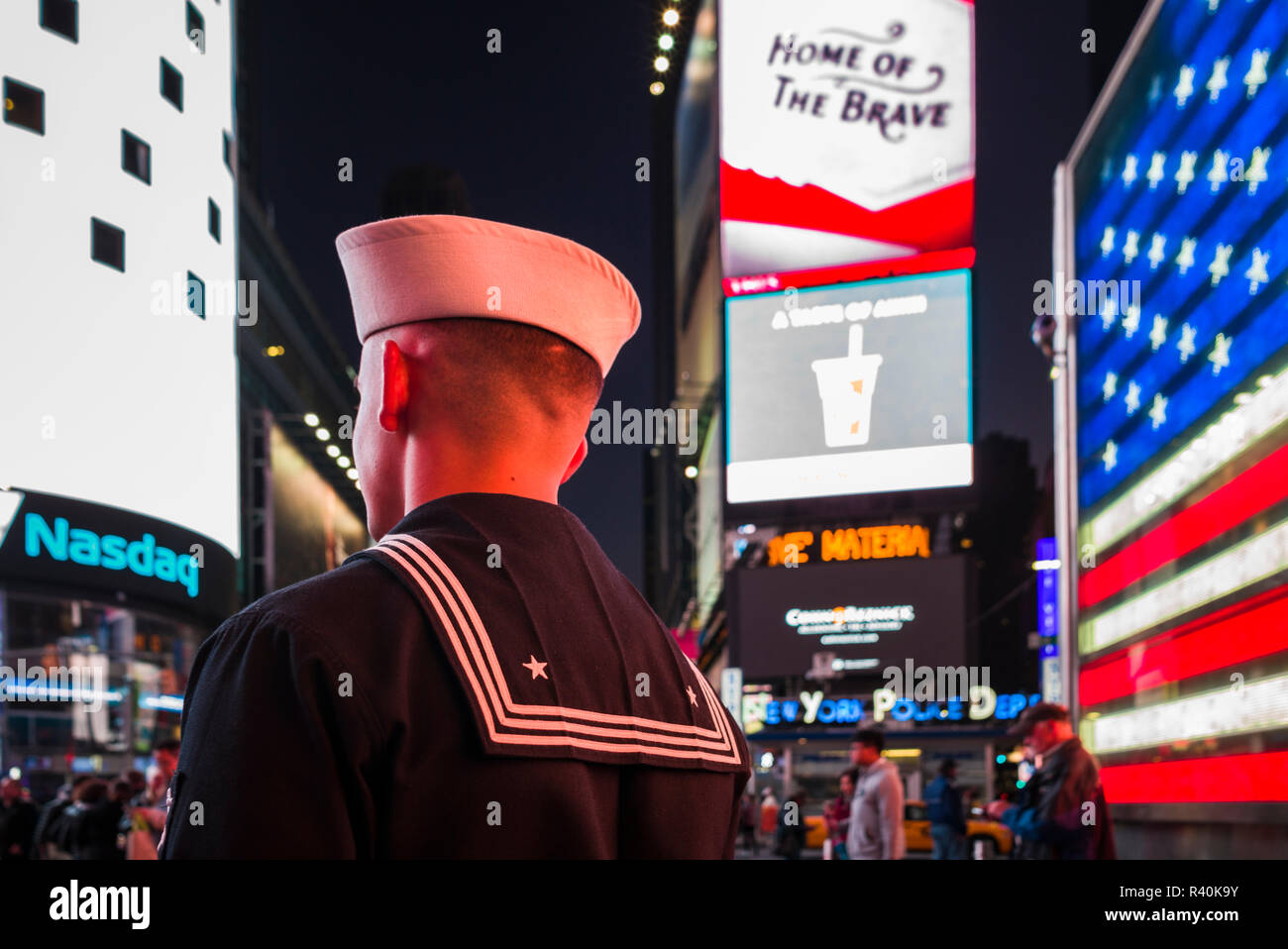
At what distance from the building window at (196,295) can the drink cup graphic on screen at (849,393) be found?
41.2 ft

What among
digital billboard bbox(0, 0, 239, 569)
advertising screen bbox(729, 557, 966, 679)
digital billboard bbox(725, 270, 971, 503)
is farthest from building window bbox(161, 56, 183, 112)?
advertising screen bbox(729, 557, 966, 679)

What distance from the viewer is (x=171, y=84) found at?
21969 mm

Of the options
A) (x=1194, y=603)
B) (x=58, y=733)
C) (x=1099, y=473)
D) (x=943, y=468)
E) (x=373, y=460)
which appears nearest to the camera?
(x=373, y=460)

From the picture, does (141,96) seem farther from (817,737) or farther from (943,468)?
(817,737)

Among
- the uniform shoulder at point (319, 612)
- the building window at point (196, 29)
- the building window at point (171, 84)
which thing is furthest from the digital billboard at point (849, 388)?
the uniform shoulder at point (319, 612)

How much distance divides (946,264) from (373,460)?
1730cm

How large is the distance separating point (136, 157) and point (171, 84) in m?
2.24

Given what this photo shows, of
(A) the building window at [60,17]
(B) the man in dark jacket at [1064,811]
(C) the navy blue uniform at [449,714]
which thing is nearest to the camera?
(C) the navy blue uniform at [449,714]

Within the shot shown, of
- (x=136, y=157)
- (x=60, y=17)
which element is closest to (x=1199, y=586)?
(x=60, y=17)

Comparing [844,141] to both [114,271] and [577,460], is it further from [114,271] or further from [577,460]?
[577,460]

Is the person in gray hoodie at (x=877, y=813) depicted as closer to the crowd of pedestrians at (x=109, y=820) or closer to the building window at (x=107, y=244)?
the crowd of pedestrians at (x=109, y=820)

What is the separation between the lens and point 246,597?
32.2 metres

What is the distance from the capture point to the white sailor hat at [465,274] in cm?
147

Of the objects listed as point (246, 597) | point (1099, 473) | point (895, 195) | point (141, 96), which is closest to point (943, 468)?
point (895, 195)
